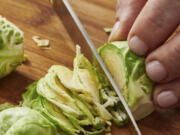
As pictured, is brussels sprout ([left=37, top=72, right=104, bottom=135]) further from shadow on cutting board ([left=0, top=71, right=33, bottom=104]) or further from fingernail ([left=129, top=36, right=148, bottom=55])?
fingernail ([left=129, top=36, right=148, bottom=55])

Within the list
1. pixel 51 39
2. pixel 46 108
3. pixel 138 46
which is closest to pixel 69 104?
pixel 46 108

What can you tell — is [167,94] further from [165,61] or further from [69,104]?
[69,104]

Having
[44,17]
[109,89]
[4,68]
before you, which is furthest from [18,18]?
[109,89]

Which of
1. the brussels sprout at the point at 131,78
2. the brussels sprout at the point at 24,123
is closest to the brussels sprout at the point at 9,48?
the brussels sprout at the point at 24,123

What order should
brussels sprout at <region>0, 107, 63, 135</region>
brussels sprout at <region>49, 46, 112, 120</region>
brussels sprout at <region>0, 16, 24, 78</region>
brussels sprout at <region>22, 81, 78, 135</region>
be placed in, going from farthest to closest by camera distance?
brussels sprout at <region>0, 16, 24, 78</region>
brussels sprout at <region>49, 46, 112, 120</region>
brussels sprout at <region>22, 81, 78, 135</region>
brussels sprout at <region>0, 107, 63, 135</region>

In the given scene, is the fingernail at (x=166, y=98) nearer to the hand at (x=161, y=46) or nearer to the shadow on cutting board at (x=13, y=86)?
the hand at (x=161, y=46)

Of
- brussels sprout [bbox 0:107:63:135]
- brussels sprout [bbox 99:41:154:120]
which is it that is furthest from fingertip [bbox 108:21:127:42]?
A: brussels sprout [bbox 0:107:63:135]

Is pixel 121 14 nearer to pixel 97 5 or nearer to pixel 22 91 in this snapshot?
pixel 97 5
